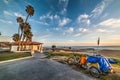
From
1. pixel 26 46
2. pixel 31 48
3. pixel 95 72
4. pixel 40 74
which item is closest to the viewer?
pixel 95 72

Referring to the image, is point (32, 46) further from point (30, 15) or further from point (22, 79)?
point (22, 79)

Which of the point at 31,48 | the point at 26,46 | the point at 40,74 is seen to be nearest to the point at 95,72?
the point at 40,74

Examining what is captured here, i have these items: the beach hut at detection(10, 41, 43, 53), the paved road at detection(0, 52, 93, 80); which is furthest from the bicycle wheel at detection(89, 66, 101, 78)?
the beach hut at detection(10, 41, 43, 53)

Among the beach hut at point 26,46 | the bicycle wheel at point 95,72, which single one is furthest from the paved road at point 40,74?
the beach hut at point 26,46

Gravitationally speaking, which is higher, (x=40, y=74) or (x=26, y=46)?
(x=26, y=46)

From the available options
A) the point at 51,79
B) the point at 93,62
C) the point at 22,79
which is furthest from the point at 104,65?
the point at 22,79

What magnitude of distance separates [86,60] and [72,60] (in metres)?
4.20

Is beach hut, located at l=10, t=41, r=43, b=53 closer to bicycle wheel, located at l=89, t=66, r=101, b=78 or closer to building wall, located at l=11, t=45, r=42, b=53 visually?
building wall, located at l=11, t=45, r=42, b=53

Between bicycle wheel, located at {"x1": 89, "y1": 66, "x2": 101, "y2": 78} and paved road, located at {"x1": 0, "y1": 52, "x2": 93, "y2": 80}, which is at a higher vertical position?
bicycle wheel, located at {"x1": 89, "y1": 66, "x2": 101, "y2": 78}

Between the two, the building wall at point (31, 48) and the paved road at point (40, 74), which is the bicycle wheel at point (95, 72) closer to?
the paved road at point (40, 74)

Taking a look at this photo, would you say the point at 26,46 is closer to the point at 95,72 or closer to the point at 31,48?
the point at 31,48

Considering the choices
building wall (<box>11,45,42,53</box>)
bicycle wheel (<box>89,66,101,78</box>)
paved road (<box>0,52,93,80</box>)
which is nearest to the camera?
paved road (<box>0,52,93,80</box>)

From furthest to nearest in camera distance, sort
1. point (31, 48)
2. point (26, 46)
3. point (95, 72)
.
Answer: point (26, 46)
point (31, 48)
point (95, 72)

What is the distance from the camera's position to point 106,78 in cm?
847
